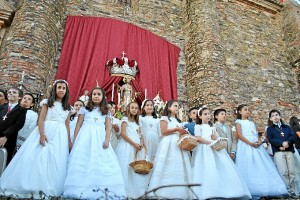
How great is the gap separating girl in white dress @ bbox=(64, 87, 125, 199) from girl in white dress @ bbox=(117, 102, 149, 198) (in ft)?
1.62

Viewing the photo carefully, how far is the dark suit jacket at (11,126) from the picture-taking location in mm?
3436

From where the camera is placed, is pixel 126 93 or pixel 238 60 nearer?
pixel 126 93

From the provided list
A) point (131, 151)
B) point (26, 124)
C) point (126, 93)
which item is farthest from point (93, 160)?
point (126, 93)

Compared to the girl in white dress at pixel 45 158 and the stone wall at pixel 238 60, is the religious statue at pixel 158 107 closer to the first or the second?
the stone wall at pixel 238 60

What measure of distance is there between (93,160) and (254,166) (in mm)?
2443

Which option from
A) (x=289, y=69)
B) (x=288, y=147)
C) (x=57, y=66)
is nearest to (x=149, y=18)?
(x=57, y=66)

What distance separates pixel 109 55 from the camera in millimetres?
7906

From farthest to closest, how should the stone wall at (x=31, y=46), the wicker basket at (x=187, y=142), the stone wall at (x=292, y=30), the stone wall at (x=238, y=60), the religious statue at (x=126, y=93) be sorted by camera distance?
the stone wall at (x=292, y=30) < the stone wall at (x=238, y=60) < the religious statue at (x=126, y=93) < the stone wall at (x=31, y=46) < the wicker basket at (x=187, y=142)

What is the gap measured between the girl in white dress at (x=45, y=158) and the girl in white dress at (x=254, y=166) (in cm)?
261

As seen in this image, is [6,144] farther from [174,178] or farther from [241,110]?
[241,110]

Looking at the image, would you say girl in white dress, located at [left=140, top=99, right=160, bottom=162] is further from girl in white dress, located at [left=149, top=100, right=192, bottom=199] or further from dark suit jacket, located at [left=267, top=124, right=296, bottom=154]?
dark suit jacket, located at [left=267, top=124, right=296, bottom=154]

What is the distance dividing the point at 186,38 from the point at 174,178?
22.4 ft

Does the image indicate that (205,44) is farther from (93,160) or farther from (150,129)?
(93,160)

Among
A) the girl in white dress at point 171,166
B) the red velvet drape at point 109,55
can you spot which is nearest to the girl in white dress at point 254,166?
the girl in white dress at point 171,166
